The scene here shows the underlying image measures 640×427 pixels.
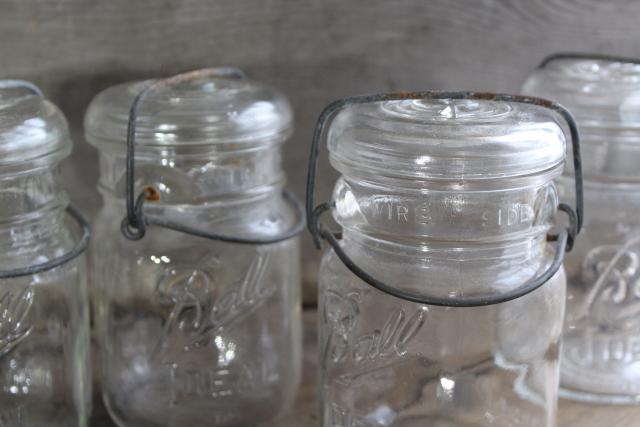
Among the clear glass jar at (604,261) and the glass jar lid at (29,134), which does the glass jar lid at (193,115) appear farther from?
the clear glass jar at (604,261)

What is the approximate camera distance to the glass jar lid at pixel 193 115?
0.74m

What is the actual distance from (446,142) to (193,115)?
234mm

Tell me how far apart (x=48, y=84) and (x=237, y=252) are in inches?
10.7

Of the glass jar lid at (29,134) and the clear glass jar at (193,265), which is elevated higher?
the glass jar lid at (29,134)

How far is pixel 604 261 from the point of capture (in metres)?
0.84

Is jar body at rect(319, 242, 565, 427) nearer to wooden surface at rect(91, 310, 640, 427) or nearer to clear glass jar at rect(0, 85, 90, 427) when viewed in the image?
wooden surface at rect(91, 310, 640, 427)

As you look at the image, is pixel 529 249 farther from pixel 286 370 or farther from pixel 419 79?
pixel 419 79

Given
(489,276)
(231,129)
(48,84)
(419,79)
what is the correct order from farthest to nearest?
1. (419,79)
2. (48,84)
3. (231,129)
4. (489,276)

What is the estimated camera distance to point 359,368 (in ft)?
2.24

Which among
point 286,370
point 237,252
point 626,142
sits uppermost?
point 626,142

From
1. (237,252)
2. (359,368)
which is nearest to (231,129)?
(237,252)

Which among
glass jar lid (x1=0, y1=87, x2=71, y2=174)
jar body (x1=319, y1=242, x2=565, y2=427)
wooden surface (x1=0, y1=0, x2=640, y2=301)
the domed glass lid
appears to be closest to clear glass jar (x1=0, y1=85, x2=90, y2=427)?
glass jar lid (x1=0, y1=87, x2=71, y2=174)

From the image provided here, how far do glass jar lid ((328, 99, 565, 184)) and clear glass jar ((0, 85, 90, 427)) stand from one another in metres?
0.24

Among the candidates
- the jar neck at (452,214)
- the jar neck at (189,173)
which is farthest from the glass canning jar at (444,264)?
the jar neck at (189,173)
